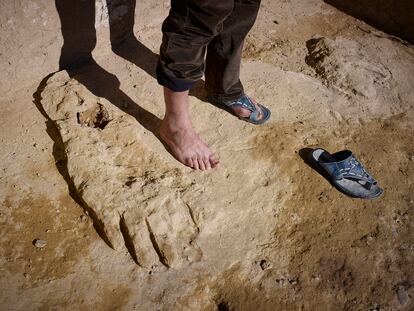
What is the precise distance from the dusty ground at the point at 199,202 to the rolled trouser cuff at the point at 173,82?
448 millimetres

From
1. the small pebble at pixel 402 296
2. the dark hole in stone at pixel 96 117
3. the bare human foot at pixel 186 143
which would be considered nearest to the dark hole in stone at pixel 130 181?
the bare human foot at pixel 186 143

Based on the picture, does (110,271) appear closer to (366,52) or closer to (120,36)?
(120,36)

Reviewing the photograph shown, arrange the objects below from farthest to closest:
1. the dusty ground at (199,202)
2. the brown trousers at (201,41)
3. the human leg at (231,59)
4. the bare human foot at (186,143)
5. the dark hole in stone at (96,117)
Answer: the dark hole in stone at (96,117) → the bare human foot at (186,143) → the human leg at (231,59) → the dusty ground at (199,202) → the brown trousers at (201,41)

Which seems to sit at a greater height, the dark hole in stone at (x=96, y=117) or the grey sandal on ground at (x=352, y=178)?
the grey sandal on ground at (x=352, y=178)

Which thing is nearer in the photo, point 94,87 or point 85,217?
point 85,217

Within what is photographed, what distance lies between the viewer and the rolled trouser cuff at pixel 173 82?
1.51 meters

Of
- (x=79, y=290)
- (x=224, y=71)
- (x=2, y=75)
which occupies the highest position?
(x=224, y=71)

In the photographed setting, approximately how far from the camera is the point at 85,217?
64.9 inches

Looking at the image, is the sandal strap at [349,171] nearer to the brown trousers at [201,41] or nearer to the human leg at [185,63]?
the human leg at [185,63]

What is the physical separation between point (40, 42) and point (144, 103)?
0.67 meters

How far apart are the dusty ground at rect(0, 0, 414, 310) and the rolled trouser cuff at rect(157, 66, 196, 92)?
1.47 feet

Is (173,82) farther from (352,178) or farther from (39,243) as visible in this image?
(352,178)

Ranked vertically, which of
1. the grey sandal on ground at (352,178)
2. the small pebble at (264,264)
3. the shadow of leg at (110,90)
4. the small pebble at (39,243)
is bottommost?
the small pebble at (39,243)

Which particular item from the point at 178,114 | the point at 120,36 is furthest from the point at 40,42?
the point at 178,114
